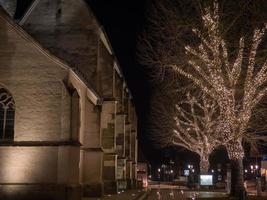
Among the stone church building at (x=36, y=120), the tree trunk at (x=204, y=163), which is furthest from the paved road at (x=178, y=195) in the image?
the stone church building at (x=36, y=120)

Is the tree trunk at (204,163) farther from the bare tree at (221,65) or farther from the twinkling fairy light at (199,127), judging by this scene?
the bare tree at (221,65)

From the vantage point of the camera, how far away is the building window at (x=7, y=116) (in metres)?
24.5

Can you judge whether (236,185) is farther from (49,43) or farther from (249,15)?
(49,43)

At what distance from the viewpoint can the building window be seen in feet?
80.3

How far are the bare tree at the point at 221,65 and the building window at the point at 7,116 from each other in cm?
712

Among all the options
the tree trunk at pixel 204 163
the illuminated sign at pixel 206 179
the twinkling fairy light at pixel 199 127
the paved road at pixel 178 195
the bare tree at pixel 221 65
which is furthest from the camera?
the tree trunk at pixel 204 163

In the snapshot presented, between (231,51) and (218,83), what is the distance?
5.62 ft

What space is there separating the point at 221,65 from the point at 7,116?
34.3 feet

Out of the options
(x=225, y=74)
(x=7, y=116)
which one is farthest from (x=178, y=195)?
(x=7, y=116)

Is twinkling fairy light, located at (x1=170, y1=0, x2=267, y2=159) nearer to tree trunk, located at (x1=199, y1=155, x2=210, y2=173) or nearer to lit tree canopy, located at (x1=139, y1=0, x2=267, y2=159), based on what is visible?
lit tree canopy, located at (x1=139, y1=0, x2=267, y2=159)

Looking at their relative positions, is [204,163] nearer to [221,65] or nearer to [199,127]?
[199,127]

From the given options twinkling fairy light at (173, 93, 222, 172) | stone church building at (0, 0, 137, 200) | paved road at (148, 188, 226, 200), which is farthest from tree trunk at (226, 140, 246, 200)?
twinkling fairy light at (173, 93, 222, 172)

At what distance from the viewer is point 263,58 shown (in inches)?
866

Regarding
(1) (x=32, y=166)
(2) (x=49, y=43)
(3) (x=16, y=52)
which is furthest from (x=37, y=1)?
(1) (x=32, y=166)
